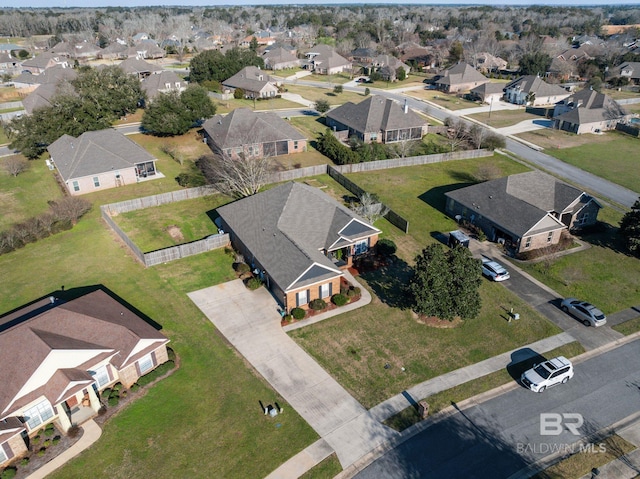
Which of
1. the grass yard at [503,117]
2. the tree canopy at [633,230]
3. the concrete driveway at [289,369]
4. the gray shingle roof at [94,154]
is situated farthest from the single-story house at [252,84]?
the tree canopy at [633,230]

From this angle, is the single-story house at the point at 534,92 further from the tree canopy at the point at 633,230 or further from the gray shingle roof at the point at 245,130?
the tree canopy at the point at 633,230

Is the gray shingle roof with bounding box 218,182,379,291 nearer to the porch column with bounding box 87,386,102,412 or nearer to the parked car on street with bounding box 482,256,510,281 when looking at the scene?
the parked car on street with bounding box 482,256,510,281

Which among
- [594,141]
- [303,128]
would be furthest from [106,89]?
[594,141]

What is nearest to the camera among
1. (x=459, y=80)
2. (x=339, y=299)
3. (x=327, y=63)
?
(x=339, y=299)

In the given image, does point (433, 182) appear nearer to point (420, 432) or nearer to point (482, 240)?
point (482, 240)

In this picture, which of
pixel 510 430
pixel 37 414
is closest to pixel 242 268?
pixel 37 414

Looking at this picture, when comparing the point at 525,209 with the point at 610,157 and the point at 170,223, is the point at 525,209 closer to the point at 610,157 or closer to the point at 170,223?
the point at 610,157
